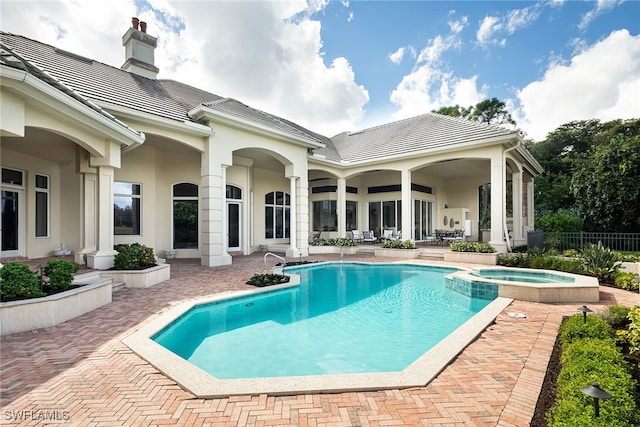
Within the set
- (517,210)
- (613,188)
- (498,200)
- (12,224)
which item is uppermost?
(613,188)

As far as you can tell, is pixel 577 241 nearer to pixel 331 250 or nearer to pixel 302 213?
pixel 331 250

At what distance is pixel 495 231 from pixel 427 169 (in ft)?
20.7

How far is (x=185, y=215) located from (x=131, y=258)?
5.46 m

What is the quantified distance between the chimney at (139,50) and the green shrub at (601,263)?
1843 centimetres

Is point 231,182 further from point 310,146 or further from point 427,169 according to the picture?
point 427,169

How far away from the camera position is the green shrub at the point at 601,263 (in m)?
8.88

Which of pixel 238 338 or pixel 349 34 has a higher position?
pixel 349 34

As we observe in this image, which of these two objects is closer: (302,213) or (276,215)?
(302,213)

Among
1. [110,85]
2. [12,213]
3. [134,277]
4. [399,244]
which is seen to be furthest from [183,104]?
[399,244]

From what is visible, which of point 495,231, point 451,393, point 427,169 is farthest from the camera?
point 427,169

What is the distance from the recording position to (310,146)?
47.3ft

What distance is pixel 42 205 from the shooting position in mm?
9922

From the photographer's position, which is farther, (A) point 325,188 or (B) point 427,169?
(A) point 325,188

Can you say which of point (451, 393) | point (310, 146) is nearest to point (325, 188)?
point (310, 146)
